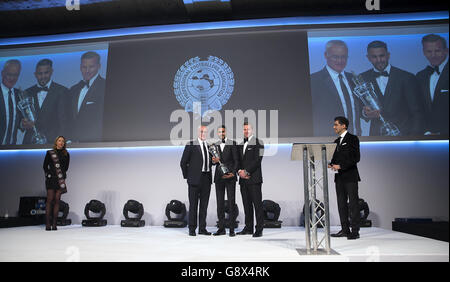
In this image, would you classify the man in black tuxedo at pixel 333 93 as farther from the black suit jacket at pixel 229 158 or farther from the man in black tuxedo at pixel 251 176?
the black suit jacket at pixel 229 158

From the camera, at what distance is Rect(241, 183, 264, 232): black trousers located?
421cm

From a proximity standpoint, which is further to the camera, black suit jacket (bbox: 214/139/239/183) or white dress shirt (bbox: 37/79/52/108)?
white dress shirt (bbox: 37/79/52/108)

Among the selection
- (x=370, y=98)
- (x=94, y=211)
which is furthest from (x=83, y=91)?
(x=370, y=98)

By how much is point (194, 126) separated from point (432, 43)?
4.91m

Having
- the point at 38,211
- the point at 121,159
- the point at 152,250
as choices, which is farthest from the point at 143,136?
the point at 152,250

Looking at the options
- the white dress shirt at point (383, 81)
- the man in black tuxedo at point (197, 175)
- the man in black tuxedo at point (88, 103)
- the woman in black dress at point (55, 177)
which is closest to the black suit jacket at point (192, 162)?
the man in black tuxedo at point (197, 175)

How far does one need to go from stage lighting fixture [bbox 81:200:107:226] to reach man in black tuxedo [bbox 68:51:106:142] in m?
1.31

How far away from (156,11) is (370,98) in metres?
4.88

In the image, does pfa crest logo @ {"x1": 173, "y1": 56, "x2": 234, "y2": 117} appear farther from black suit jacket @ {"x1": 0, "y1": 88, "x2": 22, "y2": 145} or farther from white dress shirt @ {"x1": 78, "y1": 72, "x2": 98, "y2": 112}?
black suit jacket @ {"x1": 0, "y1": 88, "x2": 22, "y2": 145}

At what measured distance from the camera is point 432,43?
6.08 meters

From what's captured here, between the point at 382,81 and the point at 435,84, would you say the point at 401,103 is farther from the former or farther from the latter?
the point at 435,84

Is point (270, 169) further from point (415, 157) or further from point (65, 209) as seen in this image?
point (65, 209)

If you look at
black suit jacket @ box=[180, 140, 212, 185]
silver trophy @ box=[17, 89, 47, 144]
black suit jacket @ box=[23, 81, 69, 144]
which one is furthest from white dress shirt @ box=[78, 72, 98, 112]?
black suit jacket @ box=[180, 140, 212, 185]
